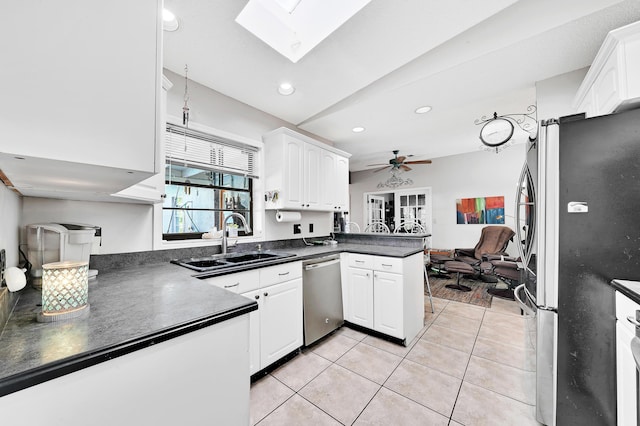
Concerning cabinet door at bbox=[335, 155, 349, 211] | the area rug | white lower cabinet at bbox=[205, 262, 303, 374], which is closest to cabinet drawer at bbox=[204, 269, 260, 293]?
white lower cabinet at bbox=[205, 262, 303, 374]

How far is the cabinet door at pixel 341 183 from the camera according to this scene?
3350mm

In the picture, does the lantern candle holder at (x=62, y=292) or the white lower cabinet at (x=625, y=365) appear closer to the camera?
the lantern candle holder at (x=62, y=292)

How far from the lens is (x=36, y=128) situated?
58 centimetres

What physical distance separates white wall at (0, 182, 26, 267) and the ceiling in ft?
4.30

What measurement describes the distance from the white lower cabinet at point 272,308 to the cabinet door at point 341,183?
141cm

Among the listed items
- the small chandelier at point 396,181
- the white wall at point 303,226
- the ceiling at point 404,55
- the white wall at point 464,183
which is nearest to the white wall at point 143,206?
the white wall at point 303,226

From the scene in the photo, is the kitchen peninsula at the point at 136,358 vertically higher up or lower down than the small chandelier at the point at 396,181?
lower down

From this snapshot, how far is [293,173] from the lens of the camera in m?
2.73

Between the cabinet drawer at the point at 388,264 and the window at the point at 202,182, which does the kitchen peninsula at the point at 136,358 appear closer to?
the window at the point at 202,182

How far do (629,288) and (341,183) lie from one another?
270 centimetres

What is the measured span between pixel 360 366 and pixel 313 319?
0.56 m

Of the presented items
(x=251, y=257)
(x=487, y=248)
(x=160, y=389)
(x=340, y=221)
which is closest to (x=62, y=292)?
(x=160, y=389)

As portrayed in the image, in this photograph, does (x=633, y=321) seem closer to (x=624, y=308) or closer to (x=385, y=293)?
(x=624, y=308)

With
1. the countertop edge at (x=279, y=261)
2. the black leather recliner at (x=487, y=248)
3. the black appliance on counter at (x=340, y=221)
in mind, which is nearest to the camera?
the countertop edge at (x=279, y=261)
